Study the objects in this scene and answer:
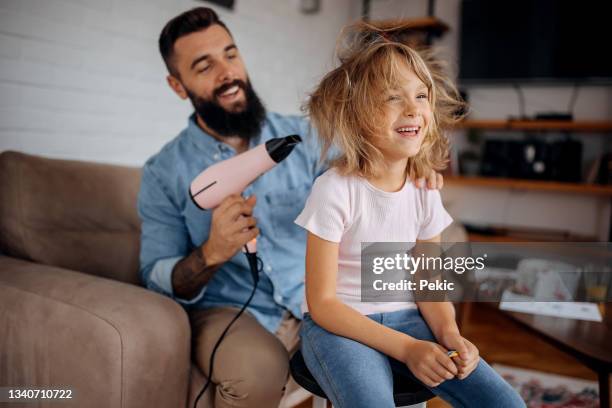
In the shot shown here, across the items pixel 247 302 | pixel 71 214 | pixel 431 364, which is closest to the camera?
pixel 431 364

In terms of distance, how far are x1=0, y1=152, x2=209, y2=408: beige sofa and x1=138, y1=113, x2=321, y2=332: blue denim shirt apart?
153 millimetres

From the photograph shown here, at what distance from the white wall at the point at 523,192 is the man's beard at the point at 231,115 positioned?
209 centimetres

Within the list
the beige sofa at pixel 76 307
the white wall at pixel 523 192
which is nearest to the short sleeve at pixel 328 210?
the beige sofa at pixel 76 307

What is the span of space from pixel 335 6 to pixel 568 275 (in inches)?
92.3

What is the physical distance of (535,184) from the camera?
114 inches

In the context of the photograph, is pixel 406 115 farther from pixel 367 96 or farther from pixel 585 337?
pixel 585 337

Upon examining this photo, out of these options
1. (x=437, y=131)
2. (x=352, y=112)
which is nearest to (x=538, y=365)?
(x=437, y=131)

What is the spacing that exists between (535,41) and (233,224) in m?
2.68

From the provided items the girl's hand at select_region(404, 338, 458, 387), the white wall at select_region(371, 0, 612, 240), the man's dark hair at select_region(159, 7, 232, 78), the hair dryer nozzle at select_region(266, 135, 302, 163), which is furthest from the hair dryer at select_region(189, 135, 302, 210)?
the white wall at select_region(371, 0, 612, 240)

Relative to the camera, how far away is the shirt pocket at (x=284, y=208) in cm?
117

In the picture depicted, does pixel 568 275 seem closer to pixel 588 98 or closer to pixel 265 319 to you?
pixel 265 319

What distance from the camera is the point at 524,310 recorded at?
5.12 ft

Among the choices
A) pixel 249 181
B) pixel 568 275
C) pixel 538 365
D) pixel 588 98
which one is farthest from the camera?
pixel 588 98

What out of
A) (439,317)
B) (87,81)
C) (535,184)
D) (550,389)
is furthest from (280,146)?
(535,184)
